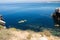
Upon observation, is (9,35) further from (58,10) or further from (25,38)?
(58,10)

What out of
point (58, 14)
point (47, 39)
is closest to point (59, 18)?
point (58, 14)

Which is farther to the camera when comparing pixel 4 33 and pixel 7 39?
pixel 4 33

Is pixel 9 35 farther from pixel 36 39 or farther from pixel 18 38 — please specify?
pixel 36 39

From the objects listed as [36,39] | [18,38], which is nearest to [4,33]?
[18,38]

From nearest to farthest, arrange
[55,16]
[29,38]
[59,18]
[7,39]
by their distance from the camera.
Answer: [7,39] < [29,38] < [59,18] < [55,16]

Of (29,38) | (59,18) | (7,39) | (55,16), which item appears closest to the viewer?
(7,39)

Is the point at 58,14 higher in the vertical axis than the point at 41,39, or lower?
lower

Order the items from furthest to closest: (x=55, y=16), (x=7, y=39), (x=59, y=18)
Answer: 1. (x=55, y=16)
2. (x=59, y=18)
3. (x=7, y=39)

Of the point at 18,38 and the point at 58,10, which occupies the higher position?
A: the point at 18,38

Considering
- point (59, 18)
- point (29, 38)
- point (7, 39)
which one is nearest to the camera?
point (7, 39)
